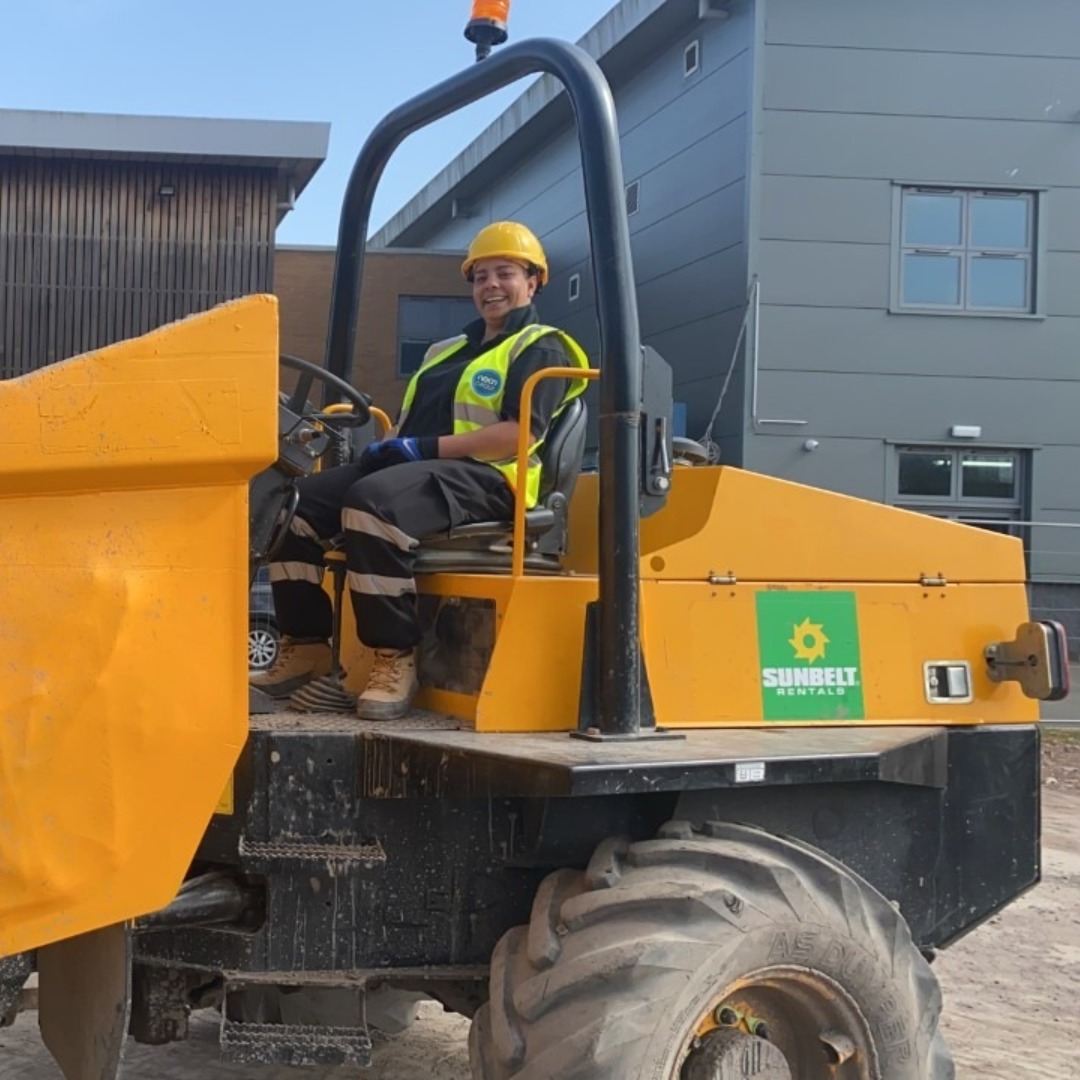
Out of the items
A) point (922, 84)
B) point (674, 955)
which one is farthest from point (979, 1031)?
point (922, 84)

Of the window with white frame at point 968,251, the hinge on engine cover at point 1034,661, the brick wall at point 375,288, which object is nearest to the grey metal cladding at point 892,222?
the window with white frame at point 968,251

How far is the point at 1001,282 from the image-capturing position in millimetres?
15992

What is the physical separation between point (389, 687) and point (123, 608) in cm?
95

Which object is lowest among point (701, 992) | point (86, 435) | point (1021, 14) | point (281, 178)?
point (701, 992)

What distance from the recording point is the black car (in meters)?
4.07

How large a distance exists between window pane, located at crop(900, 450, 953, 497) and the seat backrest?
42.3 feet

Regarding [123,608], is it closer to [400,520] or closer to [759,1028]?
[400,520]

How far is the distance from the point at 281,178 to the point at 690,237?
243 inches

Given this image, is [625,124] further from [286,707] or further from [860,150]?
[286,707]

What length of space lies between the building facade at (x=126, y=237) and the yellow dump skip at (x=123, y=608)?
54.5 feet

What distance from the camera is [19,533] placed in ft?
7.89

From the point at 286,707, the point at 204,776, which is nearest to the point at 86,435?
the point at 204,776

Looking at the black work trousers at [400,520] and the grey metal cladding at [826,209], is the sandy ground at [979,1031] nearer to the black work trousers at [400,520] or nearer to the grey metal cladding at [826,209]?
the black work trousers at [400,520]

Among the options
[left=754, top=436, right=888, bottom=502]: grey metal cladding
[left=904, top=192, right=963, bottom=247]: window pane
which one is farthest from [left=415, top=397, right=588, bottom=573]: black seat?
[left=904, top=192, right=963, bottom=247]: window pane
